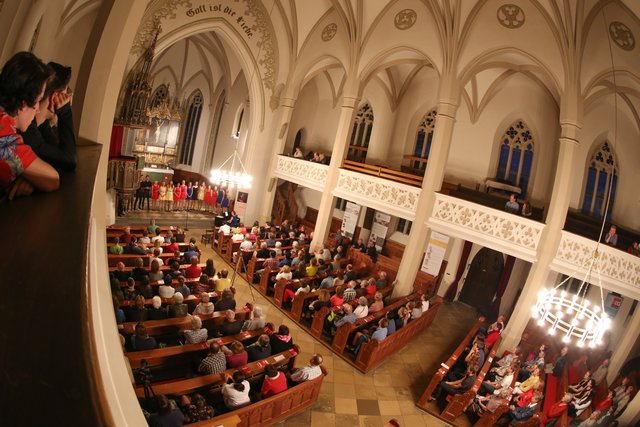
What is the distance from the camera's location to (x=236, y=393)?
17.8ft

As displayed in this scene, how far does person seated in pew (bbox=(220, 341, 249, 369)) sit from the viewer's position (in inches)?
245

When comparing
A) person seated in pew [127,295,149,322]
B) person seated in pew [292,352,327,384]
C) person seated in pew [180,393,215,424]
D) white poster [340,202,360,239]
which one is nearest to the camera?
person seated in pew [180,393,215,424]

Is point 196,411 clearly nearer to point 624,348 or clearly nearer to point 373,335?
point 373,335

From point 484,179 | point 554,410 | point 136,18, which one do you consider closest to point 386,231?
point 484,179

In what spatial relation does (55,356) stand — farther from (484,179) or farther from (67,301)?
(484,179)

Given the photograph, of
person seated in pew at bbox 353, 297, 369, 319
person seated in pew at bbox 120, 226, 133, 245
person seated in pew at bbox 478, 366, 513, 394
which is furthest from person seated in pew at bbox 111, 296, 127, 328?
person seated in pew at bbox 478, 366, 513, 394

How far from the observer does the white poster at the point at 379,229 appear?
53.3 feet

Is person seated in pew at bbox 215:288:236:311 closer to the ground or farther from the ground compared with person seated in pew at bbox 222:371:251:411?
farther from the ground

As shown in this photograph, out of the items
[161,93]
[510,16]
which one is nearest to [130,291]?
[510,16]

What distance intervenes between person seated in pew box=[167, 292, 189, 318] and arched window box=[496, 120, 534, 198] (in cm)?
1246

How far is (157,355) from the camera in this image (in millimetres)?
5949

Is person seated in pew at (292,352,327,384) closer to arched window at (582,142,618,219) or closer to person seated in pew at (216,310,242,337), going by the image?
person seated in pew at (216,310,242,337)

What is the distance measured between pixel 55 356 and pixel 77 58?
36.7 ft

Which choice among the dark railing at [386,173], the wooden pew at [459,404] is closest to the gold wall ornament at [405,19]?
the dark railing at [386,173]
